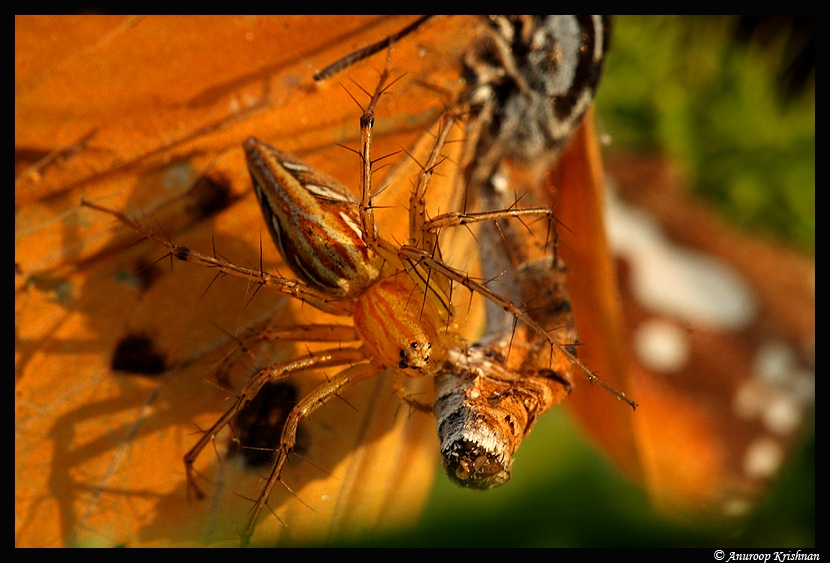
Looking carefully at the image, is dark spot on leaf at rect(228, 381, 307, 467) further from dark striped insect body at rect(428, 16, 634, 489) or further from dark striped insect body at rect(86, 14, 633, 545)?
dark striped insect body at rect(428, 16, 634, 489)

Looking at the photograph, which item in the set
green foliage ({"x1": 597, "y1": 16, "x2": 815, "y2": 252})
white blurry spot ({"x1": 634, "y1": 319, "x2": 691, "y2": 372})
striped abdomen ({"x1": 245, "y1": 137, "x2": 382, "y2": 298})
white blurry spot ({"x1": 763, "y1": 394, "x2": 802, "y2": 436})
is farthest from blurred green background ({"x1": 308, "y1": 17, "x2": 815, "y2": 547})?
striped abdomen ({"x1": 245, "y1": 137, "x2": 382, "y2": 298})

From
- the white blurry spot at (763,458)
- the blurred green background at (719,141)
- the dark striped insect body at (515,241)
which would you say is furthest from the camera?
the white blurry spot at (763,458)

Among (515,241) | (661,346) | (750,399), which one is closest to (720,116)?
(661,346)

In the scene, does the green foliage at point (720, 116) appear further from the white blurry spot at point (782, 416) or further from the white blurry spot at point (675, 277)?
the white blurry spot at point (782, 416)

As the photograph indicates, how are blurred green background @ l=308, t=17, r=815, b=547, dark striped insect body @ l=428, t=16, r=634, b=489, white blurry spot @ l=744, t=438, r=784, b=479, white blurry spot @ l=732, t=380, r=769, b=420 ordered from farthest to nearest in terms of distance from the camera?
white blurry spot @ l=732, t=380, r=769, b=420
white blurry spot @ l=744, t=438, r=784, b=479
blurred green background @ l=308, t=17, r=815, b=547
dark striped insect body @ l=428, t=16, r=634, b=489

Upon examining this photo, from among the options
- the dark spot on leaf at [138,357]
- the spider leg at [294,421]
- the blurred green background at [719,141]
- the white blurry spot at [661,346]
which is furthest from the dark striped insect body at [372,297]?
the white blurry spot at [661,346]

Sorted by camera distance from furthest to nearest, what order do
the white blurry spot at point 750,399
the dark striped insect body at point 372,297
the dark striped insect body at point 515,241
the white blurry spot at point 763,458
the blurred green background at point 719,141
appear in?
the white blurry spot at point 750,399
the white blurry spot at point 763,458
the blurred green background at point 719,141
the dark striped insect body at point 372,297
the dark striped insect body at point 515,241

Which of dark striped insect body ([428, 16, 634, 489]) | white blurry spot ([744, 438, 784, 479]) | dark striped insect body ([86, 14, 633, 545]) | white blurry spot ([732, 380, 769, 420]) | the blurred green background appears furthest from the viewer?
white blurry spot ([732, 380, 769, 420])

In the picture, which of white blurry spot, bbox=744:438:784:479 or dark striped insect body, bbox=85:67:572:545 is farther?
white blurry spot, bbox=744:438:784:479
